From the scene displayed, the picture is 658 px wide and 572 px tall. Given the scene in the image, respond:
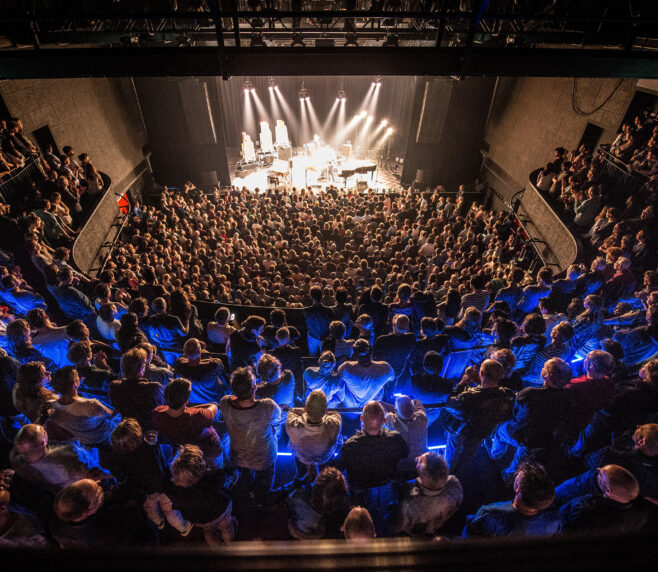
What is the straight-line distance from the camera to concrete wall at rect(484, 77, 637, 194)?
8930 millimetres

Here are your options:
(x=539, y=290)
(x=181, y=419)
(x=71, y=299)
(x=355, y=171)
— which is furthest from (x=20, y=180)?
(x=355, y=171)

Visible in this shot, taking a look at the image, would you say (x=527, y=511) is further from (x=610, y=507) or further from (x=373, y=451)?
(x=373, y=451)

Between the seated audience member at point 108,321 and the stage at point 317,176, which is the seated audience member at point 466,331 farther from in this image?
the stage at point 317,176

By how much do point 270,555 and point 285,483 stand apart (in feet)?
8.25

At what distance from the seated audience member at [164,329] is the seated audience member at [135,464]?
1608mm

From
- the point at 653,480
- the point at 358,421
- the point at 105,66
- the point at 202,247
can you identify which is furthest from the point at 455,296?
the point at 202,247

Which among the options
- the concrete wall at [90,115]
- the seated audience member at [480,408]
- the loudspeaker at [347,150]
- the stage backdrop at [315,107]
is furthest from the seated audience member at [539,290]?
the stage backdrop at [315,107]

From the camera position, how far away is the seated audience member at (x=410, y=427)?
109 inches

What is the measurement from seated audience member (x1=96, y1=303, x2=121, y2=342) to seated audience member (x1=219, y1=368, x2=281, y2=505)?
219cm

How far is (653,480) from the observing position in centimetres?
222

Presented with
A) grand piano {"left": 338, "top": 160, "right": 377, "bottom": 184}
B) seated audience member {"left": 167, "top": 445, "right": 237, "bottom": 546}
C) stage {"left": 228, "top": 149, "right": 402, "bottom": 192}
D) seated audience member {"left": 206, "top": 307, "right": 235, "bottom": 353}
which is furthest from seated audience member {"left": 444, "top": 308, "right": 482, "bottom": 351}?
grand piano {"left": 338, "top": 160, "right": 377, "bottom": 184}

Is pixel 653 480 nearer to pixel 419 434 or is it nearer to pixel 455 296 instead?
pixel 419 434

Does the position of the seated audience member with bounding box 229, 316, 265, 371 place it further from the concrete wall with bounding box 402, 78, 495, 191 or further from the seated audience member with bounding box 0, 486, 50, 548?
the concrete wall with bounding box 402, 78, 495, 191

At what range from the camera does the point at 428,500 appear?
2203 millimetres
